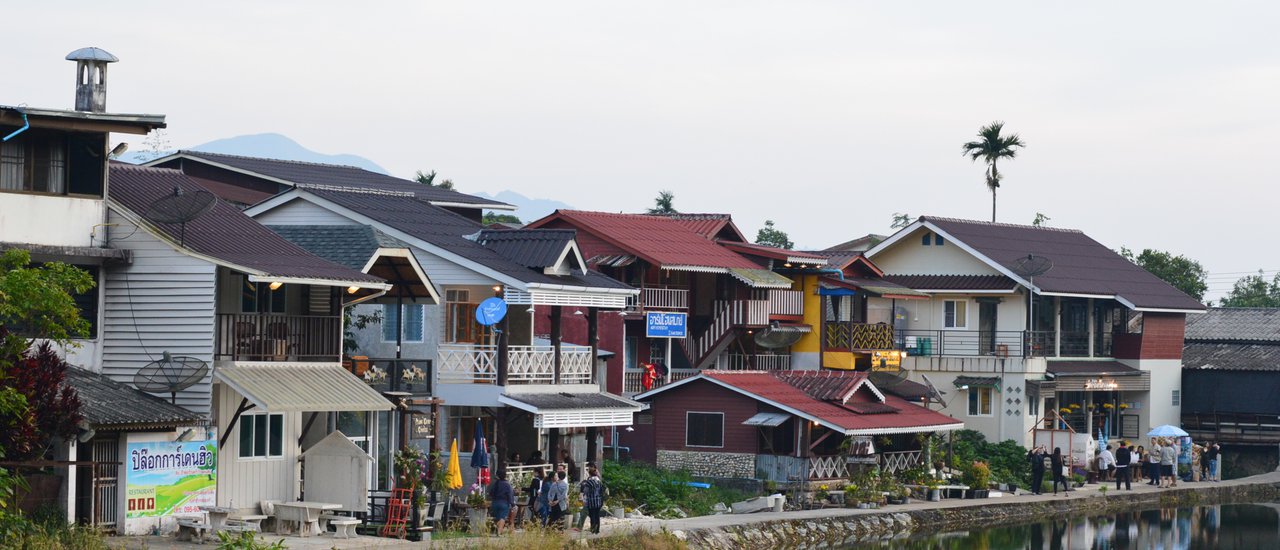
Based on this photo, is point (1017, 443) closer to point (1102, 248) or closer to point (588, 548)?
point (1102, 248)

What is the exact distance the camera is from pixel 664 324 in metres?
44.8

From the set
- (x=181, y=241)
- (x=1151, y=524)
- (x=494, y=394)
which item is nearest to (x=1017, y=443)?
(x=1151, y=524)

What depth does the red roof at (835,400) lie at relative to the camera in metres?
42.7

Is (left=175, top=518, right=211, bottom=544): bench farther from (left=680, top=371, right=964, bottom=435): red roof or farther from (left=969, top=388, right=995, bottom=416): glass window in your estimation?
(left=969, top=388, right=995, bottom=416): glass window

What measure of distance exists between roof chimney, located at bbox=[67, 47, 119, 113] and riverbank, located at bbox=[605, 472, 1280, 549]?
12.2 meters

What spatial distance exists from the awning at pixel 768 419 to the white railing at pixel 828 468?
1.23 m

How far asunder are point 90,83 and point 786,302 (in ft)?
83.5

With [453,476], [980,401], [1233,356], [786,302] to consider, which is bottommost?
[453,476]

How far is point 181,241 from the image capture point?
29.0 m

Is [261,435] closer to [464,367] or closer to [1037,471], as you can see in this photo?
[464,367]

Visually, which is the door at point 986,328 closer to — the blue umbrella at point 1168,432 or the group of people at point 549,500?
the blue umbrella at point 1168,432

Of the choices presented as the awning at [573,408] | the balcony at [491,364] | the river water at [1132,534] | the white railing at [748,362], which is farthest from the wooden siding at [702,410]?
the balcony at [491,364]

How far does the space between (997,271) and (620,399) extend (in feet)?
73.7

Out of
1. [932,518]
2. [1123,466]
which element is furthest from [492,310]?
[1123,466]
